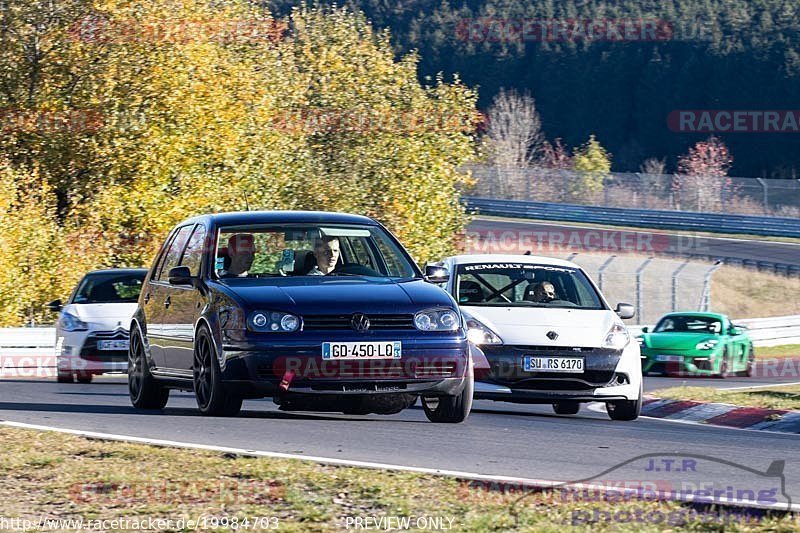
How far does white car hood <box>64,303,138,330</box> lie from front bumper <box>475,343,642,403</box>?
27.0 ft

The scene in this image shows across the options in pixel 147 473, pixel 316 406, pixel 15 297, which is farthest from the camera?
pixel 15 297

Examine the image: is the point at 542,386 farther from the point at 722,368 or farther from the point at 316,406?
the point at 722,368

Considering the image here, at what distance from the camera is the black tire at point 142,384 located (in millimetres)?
12719

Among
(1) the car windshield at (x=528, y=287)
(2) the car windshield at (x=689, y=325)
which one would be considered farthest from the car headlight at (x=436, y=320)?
(2) the car windshield at (x=689, y=325)

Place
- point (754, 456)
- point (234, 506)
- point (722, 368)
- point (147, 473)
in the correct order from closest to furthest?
point (234, 506)
point (147, 473)
point (754, 456)
point (722, 368)

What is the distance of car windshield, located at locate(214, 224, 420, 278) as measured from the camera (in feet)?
37.7

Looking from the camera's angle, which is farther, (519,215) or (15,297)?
(519,215)

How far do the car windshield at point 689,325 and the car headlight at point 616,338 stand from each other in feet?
44.5

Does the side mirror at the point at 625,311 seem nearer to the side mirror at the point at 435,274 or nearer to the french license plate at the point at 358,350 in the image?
the side mirror at the point at 435,274

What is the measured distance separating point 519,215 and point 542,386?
60.9 m

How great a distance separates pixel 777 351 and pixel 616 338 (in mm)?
23488

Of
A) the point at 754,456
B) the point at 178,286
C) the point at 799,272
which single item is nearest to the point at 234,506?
the point at 754,456

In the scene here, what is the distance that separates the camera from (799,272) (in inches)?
2025
